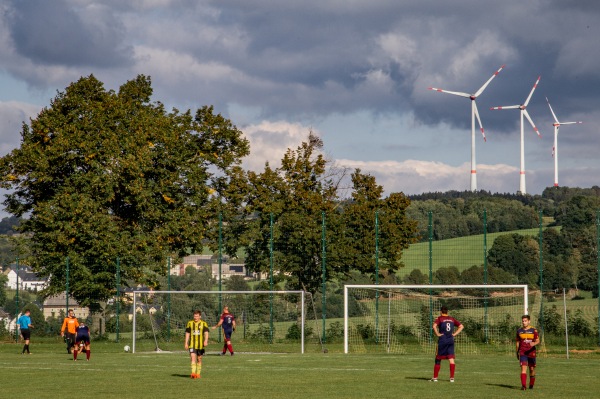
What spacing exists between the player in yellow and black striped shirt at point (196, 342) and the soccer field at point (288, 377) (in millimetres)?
479

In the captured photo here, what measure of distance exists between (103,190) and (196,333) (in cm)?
2997

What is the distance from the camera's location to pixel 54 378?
93.5 feet

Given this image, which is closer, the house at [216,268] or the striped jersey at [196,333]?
the striped jersey at [196,333]

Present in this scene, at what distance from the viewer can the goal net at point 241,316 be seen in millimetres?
47938

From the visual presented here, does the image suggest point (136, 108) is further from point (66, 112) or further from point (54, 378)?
point (54, 378)

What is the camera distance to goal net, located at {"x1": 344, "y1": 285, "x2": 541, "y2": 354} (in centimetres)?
4506

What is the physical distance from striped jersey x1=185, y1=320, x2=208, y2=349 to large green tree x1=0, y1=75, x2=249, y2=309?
2372 cm

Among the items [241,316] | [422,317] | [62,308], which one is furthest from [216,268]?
[422,317]

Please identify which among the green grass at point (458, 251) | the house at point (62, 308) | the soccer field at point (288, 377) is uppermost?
the green grass at point (458, 251)

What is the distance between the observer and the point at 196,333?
29.0 metres

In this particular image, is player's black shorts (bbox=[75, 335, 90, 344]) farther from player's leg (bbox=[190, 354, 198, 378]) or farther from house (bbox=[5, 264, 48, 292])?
house (bbox=[5, 264, 48, 292])

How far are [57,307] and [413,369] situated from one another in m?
27.0

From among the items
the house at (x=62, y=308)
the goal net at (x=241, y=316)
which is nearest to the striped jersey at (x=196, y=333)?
the goal net at (x=241, y=316)

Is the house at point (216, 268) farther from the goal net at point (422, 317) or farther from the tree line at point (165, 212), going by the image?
the goal net at point (422, 317)
